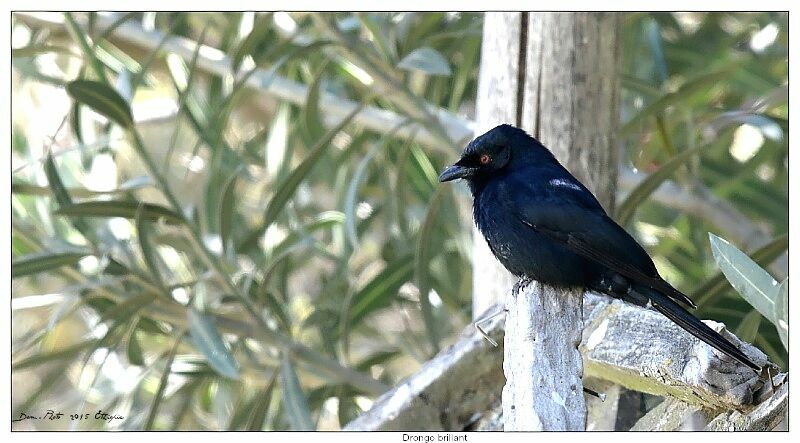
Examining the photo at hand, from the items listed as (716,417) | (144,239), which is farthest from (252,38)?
(716,417)

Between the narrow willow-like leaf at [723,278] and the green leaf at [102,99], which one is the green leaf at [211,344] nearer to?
the green leaf at [102,99]

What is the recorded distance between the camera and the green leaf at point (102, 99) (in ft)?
15.2

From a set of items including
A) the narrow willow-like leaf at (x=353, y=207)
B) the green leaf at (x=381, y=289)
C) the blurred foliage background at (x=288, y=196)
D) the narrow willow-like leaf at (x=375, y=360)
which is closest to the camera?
the narrow willow-like leaf at (x=353, y=207)

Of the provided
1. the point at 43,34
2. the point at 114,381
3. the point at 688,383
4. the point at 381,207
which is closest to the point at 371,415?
the point at 688,383

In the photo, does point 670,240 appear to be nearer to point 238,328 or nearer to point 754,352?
point 238,328

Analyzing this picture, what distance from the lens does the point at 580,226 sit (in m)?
3.60

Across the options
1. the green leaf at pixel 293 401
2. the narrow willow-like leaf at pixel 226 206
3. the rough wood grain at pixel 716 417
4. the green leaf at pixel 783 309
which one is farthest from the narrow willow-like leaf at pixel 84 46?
the green leaf at pixel 783 309

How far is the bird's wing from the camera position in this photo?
11.4ft

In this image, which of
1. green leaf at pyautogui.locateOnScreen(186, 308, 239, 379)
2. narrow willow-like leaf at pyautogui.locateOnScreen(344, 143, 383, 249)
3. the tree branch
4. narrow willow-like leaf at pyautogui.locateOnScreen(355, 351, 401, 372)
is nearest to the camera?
green leaf at pyautogui.locateOnScreen(186, 308, 239, 379)

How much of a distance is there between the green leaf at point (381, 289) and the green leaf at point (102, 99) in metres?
1.46

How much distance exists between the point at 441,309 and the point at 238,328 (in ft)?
4.59

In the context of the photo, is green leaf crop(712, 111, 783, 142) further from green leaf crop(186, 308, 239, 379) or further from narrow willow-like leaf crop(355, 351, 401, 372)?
green leaf crop(186, 308, 239, 379)

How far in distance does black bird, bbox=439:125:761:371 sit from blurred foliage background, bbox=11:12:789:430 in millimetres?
750

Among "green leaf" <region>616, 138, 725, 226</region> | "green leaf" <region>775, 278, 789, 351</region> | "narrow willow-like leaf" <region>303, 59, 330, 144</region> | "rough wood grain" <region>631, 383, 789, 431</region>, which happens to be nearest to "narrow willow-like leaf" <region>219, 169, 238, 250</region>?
"narrow willow-like leaf" <region>303, 59, 330, 144</region>
